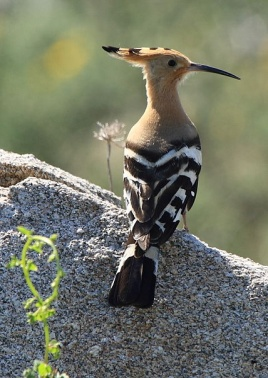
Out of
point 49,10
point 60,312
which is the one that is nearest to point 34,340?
point 60,312

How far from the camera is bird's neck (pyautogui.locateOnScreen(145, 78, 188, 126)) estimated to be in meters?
5.35

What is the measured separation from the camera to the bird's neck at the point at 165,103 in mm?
5348

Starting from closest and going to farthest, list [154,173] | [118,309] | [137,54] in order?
[118,309] < [154,173] < [137,54]

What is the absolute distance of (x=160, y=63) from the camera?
5.70m

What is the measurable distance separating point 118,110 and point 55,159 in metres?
0.95

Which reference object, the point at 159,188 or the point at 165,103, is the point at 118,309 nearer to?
the point at 159,188

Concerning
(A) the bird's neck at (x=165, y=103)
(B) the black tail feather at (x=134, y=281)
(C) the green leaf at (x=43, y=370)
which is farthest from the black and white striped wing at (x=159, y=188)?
(C) the green leaf at (x=43, y=370)

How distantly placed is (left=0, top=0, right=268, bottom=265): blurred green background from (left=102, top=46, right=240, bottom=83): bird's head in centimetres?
464

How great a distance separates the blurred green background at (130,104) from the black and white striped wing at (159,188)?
17.6 ft

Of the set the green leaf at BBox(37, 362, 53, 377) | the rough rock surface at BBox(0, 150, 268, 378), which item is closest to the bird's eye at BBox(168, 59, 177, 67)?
the rough rock surface at BBox(0, 150, 268, 378)

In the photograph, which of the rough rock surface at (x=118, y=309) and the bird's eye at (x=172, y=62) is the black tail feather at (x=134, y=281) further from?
the bird's eye at (x=172, y=62)

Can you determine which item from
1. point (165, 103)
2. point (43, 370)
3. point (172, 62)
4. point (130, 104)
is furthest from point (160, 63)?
point (130, 104)

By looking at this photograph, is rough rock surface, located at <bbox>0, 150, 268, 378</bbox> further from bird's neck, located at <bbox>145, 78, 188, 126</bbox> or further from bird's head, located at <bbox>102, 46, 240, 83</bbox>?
bird's head, located at <bbox>102, 46, 240, 83</bbox>

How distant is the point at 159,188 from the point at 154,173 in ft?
0.41
